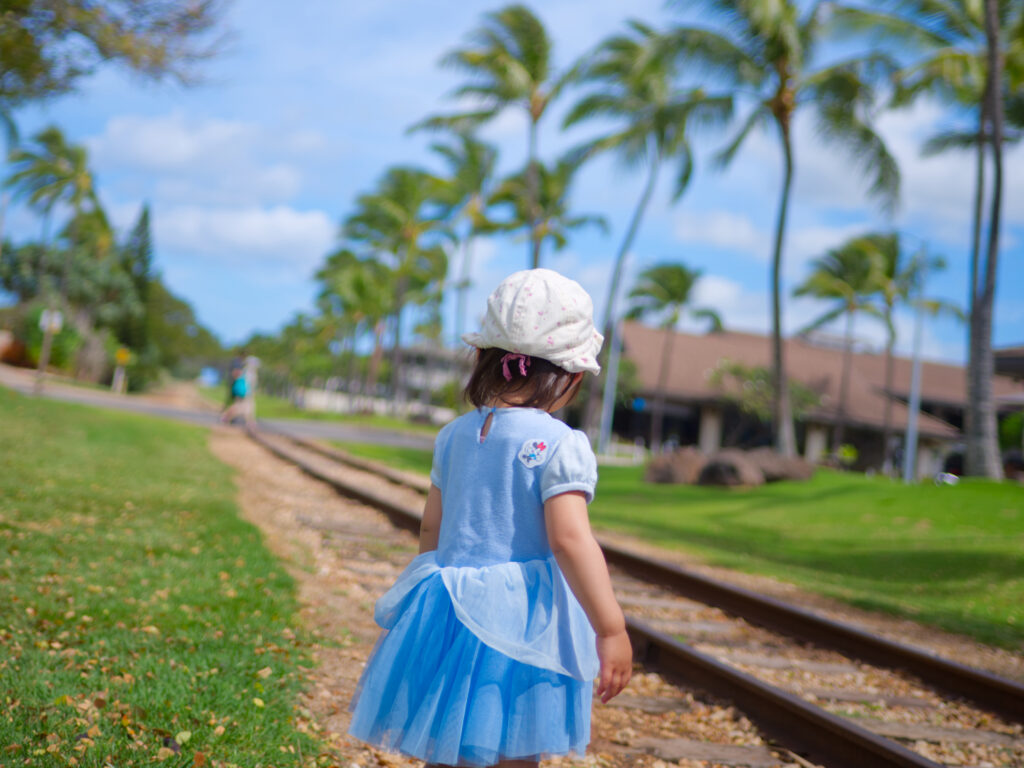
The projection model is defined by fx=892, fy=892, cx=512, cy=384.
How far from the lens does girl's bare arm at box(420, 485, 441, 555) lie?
2.39m

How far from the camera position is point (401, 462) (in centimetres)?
1975

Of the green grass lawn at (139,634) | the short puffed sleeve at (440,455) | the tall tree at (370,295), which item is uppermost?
the tall tree at (370,295)

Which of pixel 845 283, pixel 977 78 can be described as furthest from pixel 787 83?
pixel 845 283

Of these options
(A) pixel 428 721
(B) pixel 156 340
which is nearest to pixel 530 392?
(A) pixel 428 721

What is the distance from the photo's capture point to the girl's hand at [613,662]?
6.64 feet

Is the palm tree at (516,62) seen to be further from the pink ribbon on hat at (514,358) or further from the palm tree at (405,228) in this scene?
the pink ribbon on hat at (514,358)

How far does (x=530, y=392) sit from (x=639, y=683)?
10.4 feet

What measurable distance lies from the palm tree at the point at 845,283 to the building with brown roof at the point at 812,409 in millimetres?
1360

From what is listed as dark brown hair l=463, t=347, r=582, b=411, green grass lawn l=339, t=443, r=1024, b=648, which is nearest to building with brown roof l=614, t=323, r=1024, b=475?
green grass lawn l=339, t=443, r=1024, b=648

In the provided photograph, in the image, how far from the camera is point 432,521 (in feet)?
7.89

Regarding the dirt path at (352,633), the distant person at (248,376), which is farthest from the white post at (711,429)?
the dirt path at (352,633)

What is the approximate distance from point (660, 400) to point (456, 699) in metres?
38.3

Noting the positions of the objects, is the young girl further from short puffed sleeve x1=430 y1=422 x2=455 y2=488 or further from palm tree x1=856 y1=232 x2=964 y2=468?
palm tree x1=856 y1=232 x2=964 y2=468

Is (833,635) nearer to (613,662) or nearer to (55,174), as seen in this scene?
(613,662)
